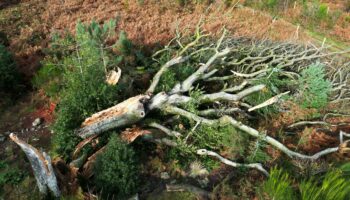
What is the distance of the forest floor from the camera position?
34.2ft

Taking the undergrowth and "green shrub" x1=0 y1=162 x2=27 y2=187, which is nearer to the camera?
"green shrub" x1=0 y1=162 x2=27 y2=187

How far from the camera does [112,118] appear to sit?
8188mm

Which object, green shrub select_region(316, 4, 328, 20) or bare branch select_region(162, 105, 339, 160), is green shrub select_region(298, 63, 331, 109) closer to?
bare branch select_region(162, 105, 339, 160)

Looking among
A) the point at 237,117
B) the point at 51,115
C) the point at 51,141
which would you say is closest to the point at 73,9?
the point at 51,115

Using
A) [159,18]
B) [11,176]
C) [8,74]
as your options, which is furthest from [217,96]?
[159,18]

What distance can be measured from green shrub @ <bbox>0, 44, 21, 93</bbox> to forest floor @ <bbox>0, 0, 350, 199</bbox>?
0.39 m

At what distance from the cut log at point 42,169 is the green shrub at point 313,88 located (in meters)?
6.38

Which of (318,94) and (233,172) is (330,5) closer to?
(318,94)

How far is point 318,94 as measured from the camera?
9141mm

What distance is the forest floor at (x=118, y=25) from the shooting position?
10.4 m

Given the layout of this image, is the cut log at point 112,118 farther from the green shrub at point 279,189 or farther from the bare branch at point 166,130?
the green shrub at point 279,189

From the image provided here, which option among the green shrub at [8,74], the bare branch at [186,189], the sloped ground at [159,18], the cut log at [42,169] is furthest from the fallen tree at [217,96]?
the green shrub at [8,74]

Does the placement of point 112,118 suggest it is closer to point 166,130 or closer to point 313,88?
A: point 166,130

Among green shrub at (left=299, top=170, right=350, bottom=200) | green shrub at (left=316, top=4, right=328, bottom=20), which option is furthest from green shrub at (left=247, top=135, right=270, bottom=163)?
green shrub at (left=316, top=4, right=328, bottom=20)
